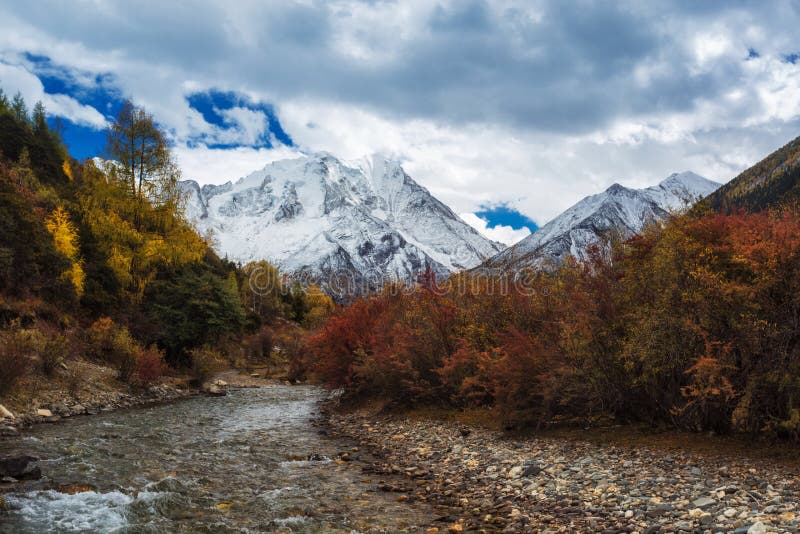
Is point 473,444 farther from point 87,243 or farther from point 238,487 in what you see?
point 87,243

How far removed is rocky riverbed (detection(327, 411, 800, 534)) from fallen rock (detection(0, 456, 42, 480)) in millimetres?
7667

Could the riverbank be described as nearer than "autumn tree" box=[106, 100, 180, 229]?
Yes

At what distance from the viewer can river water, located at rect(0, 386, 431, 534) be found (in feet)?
29.3

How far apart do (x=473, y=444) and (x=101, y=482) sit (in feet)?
30.6

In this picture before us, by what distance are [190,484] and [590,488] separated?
868 cm

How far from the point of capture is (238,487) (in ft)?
37.1

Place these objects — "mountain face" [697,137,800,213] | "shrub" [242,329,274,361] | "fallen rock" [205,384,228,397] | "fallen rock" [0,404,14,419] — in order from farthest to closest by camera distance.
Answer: "mountain face" [697,137,800,213] → "shrub" [242,329,274,361] → "fallen rock" [205,384,228,397] → "fallen rock" [0,404,14,419]

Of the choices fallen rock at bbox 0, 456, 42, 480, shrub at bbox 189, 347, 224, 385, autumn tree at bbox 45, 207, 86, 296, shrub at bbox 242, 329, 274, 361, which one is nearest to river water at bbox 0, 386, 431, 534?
fallen rock at bbox 0, 456, 42, 480

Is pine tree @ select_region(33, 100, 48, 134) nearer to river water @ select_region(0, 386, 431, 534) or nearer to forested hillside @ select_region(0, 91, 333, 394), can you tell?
forested hillside @ select_region(0, 91, 333, 394)

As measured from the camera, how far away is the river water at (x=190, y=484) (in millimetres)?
8938

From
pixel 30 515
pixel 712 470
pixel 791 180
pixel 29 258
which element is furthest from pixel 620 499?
pixel 791 180

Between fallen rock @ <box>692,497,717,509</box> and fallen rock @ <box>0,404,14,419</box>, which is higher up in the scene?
fallen rock @ <box>692,497,717,509</box>

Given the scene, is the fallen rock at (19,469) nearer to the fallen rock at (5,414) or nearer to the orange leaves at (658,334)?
the fallen rock at (5,414)

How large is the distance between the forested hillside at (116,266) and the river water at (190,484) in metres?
9.71
